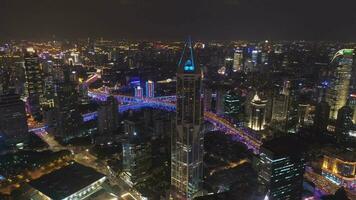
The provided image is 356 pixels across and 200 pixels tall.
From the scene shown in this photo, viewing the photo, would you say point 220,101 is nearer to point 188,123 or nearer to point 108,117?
point 108,117

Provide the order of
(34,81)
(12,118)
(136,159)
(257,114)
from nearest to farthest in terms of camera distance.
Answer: (136,159), (12,118), (257,114), (34,81)

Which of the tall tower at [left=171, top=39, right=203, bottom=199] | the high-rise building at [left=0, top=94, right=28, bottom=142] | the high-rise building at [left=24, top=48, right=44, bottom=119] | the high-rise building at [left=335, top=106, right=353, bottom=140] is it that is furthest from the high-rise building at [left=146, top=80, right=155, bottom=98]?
the high-rise building at [left=335, top=106, right=353, bottom=140]

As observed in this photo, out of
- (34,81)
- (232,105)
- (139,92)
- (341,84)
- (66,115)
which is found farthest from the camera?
(139,92)

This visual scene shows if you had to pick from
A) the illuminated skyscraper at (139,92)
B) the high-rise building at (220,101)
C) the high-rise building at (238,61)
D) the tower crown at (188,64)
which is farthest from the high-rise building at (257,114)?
the high-rise building at (238,61)

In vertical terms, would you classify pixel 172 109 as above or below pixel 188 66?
below

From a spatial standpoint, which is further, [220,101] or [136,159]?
[220,101]

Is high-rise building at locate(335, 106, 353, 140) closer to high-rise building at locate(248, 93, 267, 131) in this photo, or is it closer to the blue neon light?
high-rise building at locate(248, 93, 267, 131)

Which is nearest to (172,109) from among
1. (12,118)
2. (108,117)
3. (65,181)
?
(108,117)
